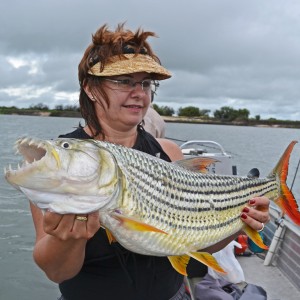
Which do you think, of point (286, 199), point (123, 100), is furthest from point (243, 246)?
point (123, 100)

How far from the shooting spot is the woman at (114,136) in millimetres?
2650

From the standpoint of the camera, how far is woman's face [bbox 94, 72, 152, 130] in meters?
2.84

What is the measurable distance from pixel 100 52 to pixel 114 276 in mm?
1444

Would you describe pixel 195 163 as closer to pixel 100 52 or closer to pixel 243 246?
pixel 100 52

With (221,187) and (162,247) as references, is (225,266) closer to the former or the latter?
(221,187)

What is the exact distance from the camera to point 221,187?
10.1 ft

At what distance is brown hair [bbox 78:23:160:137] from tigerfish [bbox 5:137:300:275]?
53cm

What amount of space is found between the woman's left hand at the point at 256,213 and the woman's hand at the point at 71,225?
1399 mm

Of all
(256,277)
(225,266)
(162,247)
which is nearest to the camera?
(162,247)

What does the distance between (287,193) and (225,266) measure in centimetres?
206

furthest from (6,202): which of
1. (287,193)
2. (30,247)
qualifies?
(287,193)

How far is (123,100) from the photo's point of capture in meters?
2.84

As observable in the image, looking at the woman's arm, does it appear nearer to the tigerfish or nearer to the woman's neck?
the tigerfish

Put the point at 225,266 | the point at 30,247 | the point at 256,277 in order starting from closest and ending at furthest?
the point at 225,266, the point at 256,277, the point at 30,247
